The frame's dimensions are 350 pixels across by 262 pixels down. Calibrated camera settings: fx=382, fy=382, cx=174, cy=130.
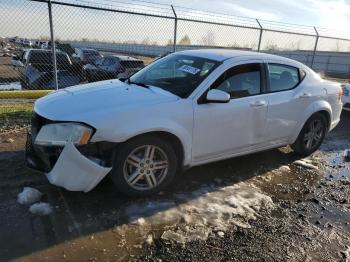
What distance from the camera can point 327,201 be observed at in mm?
4859

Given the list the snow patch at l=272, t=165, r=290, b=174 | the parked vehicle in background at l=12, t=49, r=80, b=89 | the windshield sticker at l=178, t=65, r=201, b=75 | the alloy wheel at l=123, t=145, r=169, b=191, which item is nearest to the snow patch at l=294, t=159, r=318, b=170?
the snow patch at l=272, t=165, r=290, b=174

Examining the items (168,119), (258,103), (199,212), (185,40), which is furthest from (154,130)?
(185,40)

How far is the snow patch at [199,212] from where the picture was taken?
12.6 ft

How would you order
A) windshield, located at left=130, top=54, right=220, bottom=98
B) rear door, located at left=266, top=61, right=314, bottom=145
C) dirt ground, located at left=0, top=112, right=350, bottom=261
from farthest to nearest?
1. rear door, located at left=266, top=61, right=314, bottom=145
2. windshield, located at left=130, top=54, right=220, bottom=98
3. dirt ground, located at left=0, top=112, right=350, bottom=261

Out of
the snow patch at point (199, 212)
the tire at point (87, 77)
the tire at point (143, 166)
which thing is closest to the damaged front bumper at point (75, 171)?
the tire at point (143, 166)

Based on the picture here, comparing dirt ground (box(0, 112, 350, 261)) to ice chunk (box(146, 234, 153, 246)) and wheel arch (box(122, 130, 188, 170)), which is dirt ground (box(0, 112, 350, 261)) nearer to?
ice chunk (box(146, 234, 153, 246))

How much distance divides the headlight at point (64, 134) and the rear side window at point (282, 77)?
2.79 metres

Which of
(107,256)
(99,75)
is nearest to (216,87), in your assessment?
(107,256)

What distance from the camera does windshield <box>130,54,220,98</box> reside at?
4.75 metres

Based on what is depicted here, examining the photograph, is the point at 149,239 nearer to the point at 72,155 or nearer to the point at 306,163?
the point at 72,155

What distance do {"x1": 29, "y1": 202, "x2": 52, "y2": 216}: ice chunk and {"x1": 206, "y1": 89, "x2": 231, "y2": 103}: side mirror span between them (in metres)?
2.17

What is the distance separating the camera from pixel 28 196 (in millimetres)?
4199

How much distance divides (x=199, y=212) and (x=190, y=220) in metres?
0.22

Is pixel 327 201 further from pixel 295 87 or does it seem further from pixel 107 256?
pixel 107 256
